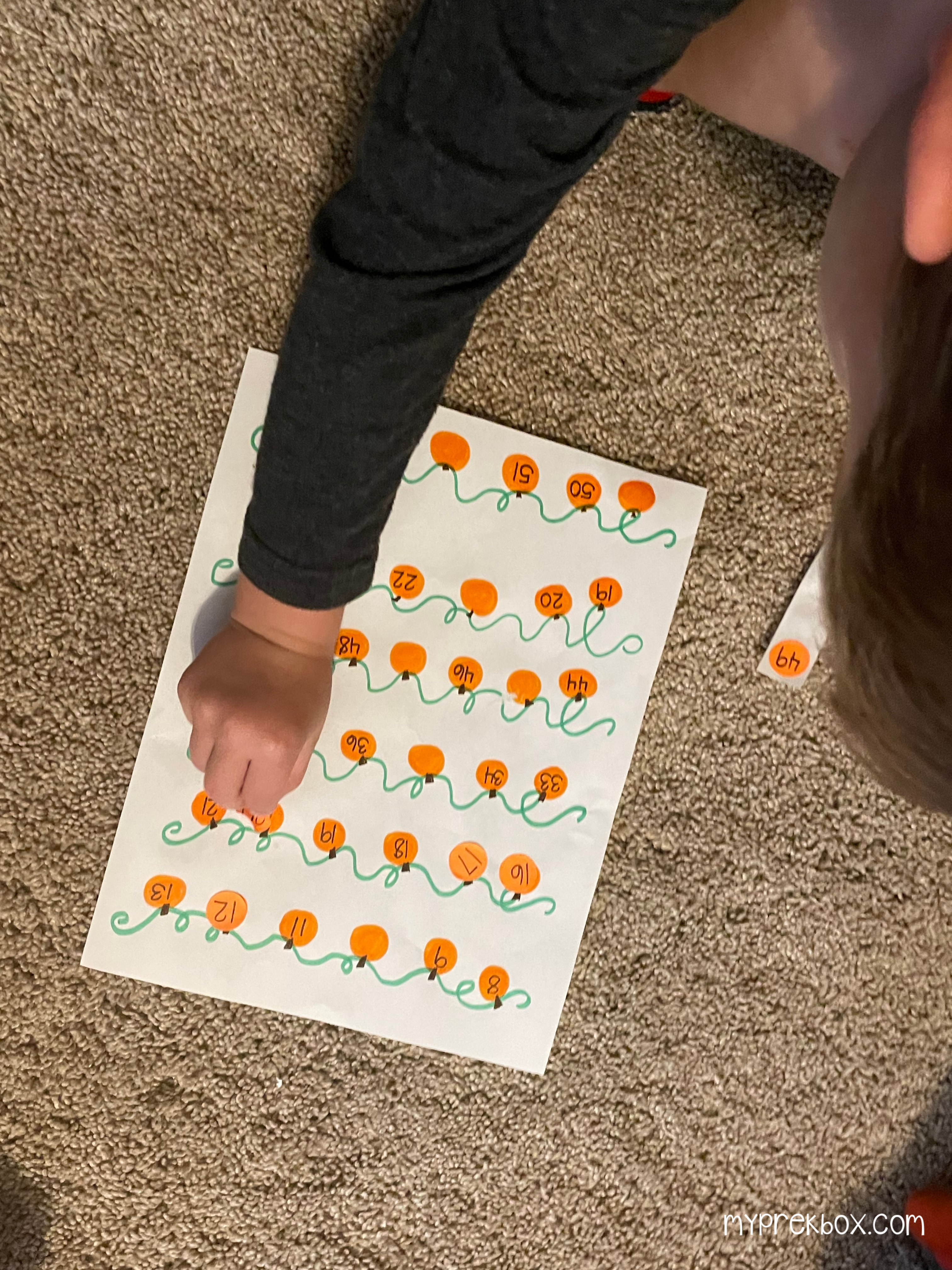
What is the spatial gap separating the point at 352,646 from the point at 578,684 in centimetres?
12

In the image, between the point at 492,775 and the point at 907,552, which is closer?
the point at 907,552

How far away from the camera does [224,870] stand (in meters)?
0.46

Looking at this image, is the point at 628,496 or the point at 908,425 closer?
the point at 908,425

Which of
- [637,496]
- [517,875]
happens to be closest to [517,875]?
[517,875]

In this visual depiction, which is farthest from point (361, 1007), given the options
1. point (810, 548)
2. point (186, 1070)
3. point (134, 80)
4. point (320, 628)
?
point (134, 80)

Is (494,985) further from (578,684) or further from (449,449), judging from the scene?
(449,449)

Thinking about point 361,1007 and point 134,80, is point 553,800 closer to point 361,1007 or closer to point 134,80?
point 361,1007

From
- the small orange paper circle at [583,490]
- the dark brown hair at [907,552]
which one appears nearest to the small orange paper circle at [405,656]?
the small orange paper circle at [583,490]

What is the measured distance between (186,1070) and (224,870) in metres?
0.10

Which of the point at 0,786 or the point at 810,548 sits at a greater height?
the point at 810,548

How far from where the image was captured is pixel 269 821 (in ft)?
1.51

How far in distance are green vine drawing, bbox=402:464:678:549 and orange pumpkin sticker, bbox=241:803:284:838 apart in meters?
0.18

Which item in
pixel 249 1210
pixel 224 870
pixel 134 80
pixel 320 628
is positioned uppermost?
pixel 134 80

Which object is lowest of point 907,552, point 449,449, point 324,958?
point 324,958
